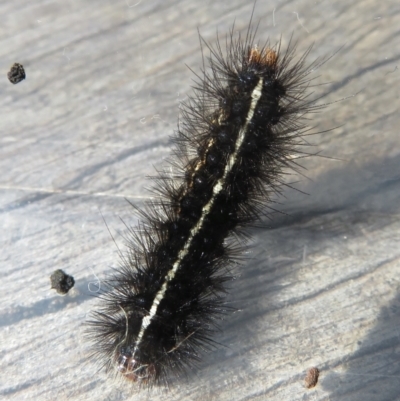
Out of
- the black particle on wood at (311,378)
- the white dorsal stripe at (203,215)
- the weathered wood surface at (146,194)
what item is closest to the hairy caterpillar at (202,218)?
the white dorsal stripe at (203,215)

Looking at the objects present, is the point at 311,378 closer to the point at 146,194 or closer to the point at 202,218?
the point at 202,218

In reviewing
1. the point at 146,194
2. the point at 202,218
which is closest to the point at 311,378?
the point at 202,218

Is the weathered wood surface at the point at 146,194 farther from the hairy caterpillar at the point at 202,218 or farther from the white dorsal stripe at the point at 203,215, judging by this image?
the white dorsal stripe at the point at 203,215

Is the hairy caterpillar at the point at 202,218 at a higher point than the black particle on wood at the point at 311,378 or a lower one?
higher

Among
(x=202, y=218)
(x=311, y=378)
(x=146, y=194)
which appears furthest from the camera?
(x=146, y=194)

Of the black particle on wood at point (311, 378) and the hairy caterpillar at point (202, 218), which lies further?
the black particle on wood at point (311, 378)

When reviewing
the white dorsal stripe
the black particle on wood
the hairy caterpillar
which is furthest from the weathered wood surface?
the white dorsal stripe

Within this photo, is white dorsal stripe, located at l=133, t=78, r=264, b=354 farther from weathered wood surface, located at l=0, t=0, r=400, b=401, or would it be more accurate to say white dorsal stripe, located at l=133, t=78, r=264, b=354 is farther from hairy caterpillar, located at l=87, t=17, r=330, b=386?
weathered wood surface, located at l=0, t=0, r=400, b=401

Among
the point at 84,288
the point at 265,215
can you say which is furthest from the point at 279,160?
the point at 84,288
